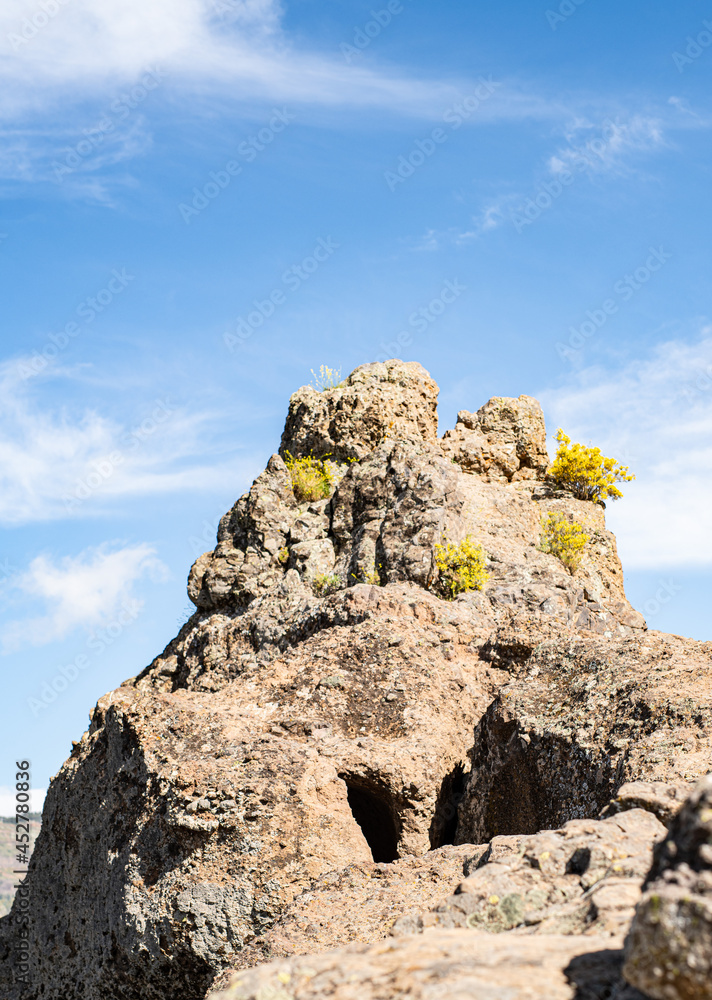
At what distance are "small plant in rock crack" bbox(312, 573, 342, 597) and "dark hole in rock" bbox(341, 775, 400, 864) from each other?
13.9 ft

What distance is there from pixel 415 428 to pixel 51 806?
31.9 ft

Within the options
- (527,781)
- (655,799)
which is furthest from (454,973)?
(527,781)

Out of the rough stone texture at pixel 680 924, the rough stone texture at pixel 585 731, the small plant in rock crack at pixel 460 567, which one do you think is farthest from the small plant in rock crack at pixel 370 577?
the rough stone texture at pixel 680 924

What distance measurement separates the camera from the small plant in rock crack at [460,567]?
12055 mm

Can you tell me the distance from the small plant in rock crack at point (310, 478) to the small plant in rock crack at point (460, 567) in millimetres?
3914

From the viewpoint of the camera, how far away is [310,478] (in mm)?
16016

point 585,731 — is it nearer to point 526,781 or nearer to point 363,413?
point 526,781

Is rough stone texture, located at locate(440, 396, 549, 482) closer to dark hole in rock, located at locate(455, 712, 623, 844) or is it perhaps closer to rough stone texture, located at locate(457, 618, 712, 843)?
rough stone texture, located at locate(457, 618, 712, 843)

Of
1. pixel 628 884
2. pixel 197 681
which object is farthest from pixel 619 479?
pixel 628 884

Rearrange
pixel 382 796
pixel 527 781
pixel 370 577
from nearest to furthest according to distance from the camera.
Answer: pixel 527 781, pixel 382 796, pixel 370 577

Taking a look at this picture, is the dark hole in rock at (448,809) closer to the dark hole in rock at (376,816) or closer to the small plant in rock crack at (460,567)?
the dark hole in rock at (376,816)

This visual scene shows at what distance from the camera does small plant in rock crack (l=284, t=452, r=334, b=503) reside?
15840mm

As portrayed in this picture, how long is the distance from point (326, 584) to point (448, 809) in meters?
5.15

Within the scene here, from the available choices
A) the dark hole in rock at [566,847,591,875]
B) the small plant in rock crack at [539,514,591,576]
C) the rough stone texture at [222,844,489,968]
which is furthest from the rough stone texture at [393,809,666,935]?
the small plant in rock crack at [539,514,591,576]
